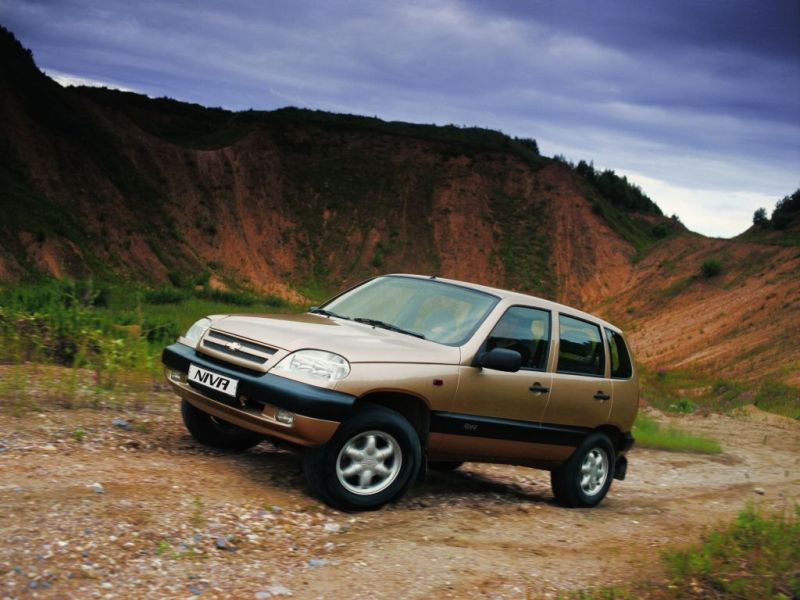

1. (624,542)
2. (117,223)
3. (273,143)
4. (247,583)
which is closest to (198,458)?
(247,583)

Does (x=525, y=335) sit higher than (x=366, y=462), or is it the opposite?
(x=525, y=335)

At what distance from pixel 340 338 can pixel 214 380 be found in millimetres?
933

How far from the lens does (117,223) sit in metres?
49.6

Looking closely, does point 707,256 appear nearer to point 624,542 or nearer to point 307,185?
point 307,185

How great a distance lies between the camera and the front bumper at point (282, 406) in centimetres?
566

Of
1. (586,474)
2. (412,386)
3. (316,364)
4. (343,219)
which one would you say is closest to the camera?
(316,364)

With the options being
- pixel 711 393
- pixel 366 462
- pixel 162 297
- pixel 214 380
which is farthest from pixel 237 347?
pixel 162 297

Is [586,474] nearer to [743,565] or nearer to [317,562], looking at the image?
[743,565]

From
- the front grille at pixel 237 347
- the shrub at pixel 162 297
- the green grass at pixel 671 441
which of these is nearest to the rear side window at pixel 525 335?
the front grille at pixel 237 347

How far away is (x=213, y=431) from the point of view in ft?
24.2

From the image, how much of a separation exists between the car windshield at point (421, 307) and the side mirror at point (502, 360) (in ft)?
0.87

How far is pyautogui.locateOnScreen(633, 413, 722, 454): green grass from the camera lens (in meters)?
14.5

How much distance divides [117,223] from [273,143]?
19701 mm

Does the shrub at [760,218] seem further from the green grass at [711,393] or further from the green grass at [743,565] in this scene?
the green grass at [743,565]
